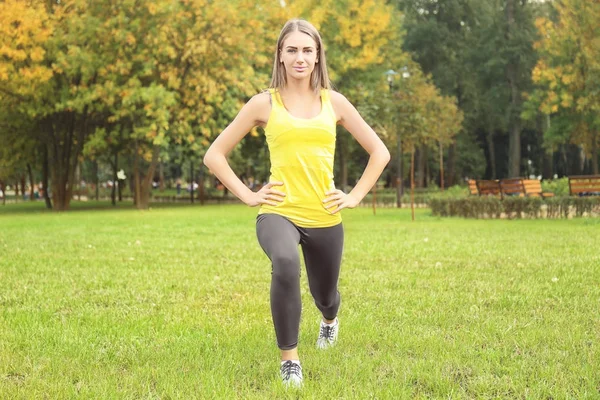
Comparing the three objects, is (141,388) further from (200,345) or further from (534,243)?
(534,243)

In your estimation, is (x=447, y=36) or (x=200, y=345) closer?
(x=200, y=345)

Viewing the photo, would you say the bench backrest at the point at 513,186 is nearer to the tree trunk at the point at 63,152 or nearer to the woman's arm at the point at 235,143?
the tree trunk at the point at 63,152

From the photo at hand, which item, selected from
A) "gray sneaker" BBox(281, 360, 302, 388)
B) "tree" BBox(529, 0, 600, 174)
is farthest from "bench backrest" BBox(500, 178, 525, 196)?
"gray sneaker" BBox(281, 360, 302, 388)

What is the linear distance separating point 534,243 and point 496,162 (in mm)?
50457

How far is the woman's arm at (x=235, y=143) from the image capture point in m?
4.31

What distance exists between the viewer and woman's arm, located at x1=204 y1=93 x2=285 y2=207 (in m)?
4.31

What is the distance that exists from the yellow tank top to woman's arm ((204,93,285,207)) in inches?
2.2

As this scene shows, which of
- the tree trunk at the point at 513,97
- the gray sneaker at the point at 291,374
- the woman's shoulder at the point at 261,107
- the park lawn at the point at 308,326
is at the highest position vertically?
the tree trunk at the point at 513,97

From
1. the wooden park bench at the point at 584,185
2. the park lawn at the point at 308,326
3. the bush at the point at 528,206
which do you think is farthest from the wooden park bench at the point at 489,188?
the park lawn at the point at 308,326

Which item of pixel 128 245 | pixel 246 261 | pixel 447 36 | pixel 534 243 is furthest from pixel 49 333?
pixel 447 36

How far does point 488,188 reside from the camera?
2375 cm

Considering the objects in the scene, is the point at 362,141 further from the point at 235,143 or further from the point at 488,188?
the point at 488,188

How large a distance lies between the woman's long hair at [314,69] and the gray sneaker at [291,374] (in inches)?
64.9

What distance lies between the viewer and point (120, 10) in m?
A: 31.1
